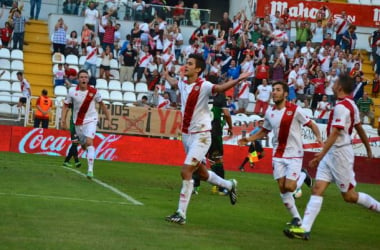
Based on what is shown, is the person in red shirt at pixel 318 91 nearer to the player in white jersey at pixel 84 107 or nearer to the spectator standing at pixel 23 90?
→ the spectator standing at pixel 23 90

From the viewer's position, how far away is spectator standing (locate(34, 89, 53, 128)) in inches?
1283

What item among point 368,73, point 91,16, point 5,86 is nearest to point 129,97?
point 91,16

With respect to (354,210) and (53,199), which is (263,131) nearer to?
(53,199)

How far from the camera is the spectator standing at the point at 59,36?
37938mm

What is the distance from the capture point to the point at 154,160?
106 ft

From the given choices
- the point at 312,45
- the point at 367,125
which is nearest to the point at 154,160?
the point at 367,125

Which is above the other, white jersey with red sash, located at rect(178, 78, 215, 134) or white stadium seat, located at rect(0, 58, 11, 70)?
white jersey with red sash, located at rect(178, 78, 215, 134)

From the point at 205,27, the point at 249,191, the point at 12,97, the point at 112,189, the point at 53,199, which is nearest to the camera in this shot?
the point at 53,199

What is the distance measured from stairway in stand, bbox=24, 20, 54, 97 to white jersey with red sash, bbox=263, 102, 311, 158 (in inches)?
895

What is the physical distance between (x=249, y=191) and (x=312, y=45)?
20.8m

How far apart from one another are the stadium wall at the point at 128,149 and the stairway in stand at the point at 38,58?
5.43 metres

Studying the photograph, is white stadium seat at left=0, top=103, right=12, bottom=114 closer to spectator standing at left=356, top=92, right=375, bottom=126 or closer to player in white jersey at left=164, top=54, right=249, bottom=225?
spectator standing at left=356, top=92, right=375, bottom=126

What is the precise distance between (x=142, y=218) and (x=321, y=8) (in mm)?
31535

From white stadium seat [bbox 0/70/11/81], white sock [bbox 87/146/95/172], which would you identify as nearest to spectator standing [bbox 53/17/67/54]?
white stadium seat [bbox 0/70/11/81]
